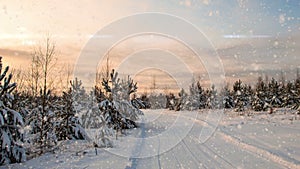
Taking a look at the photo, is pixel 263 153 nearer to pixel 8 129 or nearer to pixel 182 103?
pixel 8 129

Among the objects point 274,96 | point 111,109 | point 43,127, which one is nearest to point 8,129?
point 43,127

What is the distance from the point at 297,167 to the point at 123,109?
17451 millimetres

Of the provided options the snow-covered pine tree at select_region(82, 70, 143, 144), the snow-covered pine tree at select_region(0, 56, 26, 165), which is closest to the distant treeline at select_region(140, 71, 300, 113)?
the snow-covered pine tree at select_region(82, 70, 143, 144)

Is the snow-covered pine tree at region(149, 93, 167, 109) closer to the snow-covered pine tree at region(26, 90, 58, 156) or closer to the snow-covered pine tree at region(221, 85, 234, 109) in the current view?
the snow-covered pine tree at region(221, 85, 234, 109)

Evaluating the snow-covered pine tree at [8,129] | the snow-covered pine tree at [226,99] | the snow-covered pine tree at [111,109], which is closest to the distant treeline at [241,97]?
the snow-covered pine tree at [226,99]

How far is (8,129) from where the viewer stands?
10.4 metres

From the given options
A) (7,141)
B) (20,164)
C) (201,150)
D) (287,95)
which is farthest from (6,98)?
(287,95)

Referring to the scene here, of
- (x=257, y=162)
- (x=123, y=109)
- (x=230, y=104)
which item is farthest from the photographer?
(x=230, y=104)

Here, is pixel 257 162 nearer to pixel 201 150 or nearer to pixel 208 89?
pixel 201 150

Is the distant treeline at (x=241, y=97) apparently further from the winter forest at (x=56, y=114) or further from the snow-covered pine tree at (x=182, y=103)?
the winter forest at (x=56, y=114)

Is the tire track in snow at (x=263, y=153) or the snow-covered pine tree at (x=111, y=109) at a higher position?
the snow-covered pine tree at (x=111, y=109)

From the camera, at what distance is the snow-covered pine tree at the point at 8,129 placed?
1006 centimetres

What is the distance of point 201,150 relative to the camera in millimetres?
12539

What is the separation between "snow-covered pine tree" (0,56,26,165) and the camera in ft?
33.0
